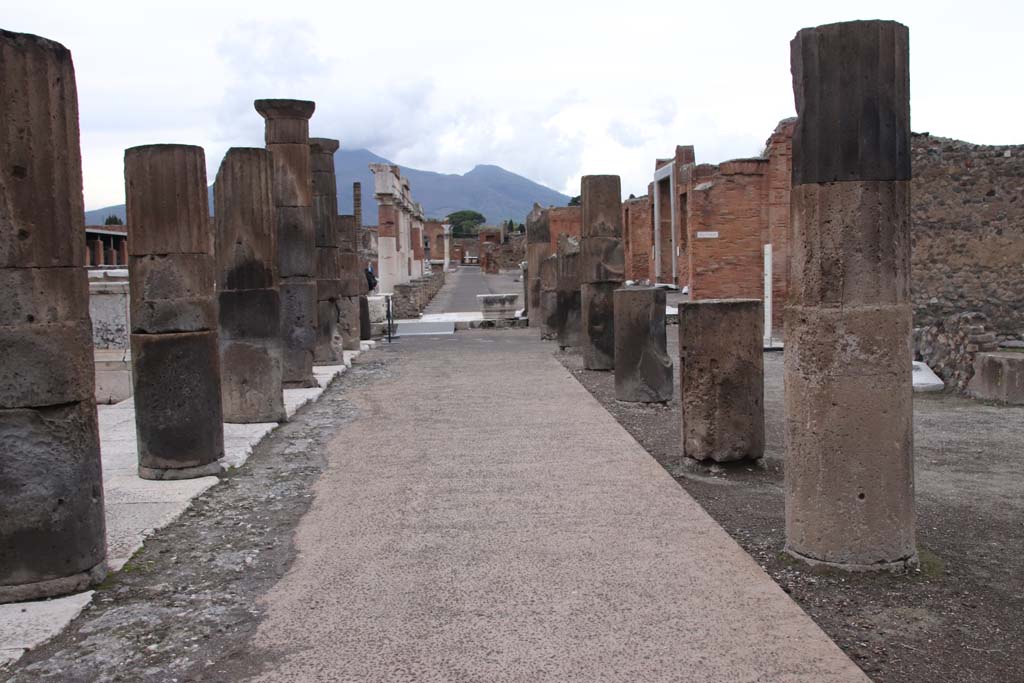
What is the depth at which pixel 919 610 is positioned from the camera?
14.2 feet

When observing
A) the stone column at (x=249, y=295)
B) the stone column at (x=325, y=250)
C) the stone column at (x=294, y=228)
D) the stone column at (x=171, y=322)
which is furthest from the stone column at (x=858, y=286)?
the stone column at (x=325, y=250)

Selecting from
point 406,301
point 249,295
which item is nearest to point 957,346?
point 249,295

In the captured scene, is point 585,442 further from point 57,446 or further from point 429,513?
point 57,446

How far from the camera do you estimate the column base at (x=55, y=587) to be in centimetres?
459

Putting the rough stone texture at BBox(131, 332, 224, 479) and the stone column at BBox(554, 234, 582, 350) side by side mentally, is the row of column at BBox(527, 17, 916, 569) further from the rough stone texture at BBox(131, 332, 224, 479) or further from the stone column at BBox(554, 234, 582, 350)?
the stone column at BBox(554, 234, 582, 350)

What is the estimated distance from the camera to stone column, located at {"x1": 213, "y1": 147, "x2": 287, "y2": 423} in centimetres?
937

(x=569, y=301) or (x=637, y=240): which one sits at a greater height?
(x=637, y=240)

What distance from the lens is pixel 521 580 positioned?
15.7 ft

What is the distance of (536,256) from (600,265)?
29.9 ft

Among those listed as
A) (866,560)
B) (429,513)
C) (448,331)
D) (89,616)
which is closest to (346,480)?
(429,513)

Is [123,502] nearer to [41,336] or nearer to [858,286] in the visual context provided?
[41,336]

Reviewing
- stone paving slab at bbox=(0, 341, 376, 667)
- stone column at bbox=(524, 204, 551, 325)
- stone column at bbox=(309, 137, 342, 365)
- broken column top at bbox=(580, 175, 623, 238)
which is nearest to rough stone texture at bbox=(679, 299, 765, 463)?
stone paving slab at bbox=(0, 341, 376, 667)

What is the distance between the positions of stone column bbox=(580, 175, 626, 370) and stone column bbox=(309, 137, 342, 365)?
161 inches

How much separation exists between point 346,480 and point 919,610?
4279 millimetres
